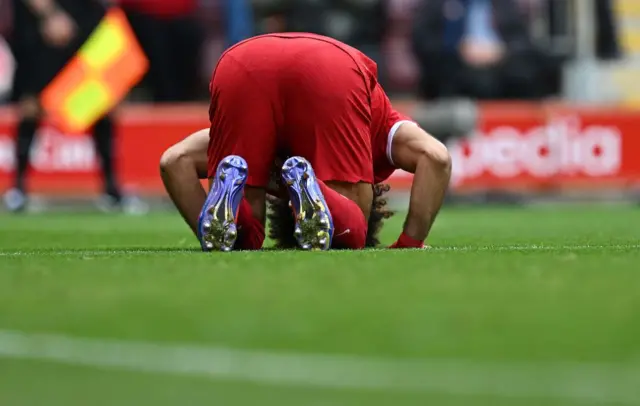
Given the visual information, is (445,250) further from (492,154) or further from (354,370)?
(492,154)

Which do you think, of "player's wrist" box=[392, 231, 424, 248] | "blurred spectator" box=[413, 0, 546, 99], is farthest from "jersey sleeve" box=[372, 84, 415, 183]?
"blurred spectator" box=[413, 0, 546, 99]

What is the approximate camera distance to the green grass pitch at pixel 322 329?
9.52 ft

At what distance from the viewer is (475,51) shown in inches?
588

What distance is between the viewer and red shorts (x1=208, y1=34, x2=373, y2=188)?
588 cm

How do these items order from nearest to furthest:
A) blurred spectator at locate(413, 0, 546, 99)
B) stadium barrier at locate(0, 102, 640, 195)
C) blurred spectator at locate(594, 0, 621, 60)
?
stadium barrier at locate(0, 102, 640, 195) < blurred spectator at locate(413, 0, 546, 99) < blurred spectator at locate(594, 0, 621, 60)

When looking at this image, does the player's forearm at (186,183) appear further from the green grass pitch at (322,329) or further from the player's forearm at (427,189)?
the player's forearm at (427,189)

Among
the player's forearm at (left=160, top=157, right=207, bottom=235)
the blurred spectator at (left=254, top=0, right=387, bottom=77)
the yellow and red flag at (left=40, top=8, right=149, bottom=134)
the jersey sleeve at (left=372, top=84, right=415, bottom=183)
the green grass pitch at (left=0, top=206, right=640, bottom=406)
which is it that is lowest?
the yellow and red flag at (left=40, top=8, right=149, bottom=134)

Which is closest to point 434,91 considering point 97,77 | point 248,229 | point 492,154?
point 492,154

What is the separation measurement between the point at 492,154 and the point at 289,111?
8571 mm

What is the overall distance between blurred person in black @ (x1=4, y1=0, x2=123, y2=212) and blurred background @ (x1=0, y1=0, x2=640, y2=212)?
0.8 inches

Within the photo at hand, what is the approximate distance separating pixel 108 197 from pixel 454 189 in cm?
334

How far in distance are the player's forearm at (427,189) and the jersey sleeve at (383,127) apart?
17 centimetres

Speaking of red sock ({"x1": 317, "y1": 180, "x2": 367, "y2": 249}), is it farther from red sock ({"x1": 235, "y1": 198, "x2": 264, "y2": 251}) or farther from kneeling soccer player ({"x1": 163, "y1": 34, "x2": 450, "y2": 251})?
red sock ({"x1": 235, "y1": 198, "x2": 264, "y2": 251})

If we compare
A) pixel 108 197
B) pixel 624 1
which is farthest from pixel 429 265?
pixel 624 1
